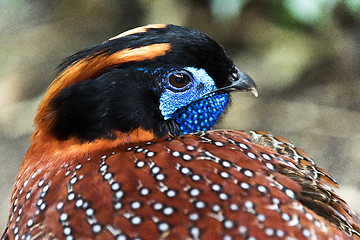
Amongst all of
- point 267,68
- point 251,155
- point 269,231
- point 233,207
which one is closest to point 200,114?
point 251,155

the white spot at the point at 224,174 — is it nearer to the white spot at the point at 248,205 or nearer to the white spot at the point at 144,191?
the white spot at the point at 248,205

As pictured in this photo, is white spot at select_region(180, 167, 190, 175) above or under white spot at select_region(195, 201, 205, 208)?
above

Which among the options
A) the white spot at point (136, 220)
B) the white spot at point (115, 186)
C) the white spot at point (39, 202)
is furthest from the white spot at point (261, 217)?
the white spot at point (39, 202)

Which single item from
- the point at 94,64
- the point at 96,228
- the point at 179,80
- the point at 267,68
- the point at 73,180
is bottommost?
the point at 267,68

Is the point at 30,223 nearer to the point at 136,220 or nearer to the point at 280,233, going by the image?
the point at 136,220

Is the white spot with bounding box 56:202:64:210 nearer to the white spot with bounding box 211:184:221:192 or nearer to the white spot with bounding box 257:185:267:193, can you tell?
the white spot with bounding box 211:184:221:192

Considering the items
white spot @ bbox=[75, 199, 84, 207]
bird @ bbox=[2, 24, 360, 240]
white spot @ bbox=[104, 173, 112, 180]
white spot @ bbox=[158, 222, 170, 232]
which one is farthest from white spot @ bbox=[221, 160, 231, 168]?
white spot @ bbox=[75, 199, 84, 207]

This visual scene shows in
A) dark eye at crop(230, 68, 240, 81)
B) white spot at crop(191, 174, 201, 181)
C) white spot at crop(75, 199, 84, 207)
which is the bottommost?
white spot at crop(75, 199, 84, 207)
